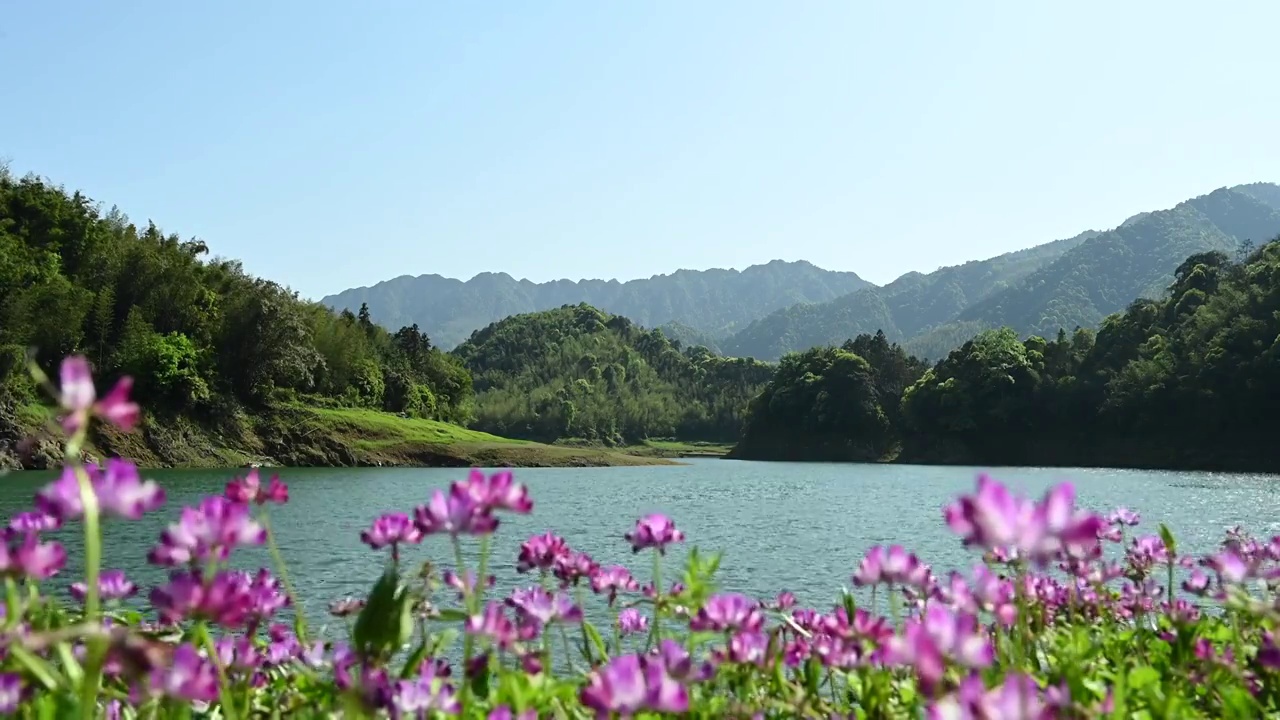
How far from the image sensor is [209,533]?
2289 millimetres

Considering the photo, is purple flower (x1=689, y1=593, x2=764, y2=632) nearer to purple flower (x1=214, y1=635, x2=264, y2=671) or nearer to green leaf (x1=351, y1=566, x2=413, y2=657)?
green leaf (x1=351, y1=566, x2=413, y2=657)

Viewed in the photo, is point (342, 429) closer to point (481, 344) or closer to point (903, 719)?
point (903, 719)

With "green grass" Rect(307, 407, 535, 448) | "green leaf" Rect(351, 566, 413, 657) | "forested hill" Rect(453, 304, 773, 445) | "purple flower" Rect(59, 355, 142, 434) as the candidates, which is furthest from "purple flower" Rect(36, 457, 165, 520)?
"forested hill" Rect(453, 304, 773, 445)

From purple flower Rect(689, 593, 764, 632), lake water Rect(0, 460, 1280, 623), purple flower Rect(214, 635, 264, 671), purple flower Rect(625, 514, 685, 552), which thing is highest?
purple flower Rect(625, 514, 685, 552)

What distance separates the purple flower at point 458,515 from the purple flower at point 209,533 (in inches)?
16.1

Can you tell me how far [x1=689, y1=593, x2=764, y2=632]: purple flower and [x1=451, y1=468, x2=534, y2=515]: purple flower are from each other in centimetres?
97

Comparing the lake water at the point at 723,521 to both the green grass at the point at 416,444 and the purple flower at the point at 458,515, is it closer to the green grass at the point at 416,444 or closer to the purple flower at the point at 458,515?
the purple flower at the point at 458,515

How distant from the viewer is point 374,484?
3897 centimetres

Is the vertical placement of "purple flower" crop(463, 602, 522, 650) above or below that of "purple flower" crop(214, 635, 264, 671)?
above

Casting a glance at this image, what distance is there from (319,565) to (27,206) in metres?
51.8

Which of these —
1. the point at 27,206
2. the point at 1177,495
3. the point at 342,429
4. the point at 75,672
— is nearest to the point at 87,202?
the point at 27,206

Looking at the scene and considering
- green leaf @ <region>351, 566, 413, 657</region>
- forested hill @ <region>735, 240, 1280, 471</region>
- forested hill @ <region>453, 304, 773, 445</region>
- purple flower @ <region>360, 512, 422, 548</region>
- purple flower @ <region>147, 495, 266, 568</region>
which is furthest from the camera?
forested hill @ <region>453, 304, 773, 445</region>

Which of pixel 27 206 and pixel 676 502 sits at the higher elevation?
pixel 27 206

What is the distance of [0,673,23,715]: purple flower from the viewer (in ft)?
7.02
